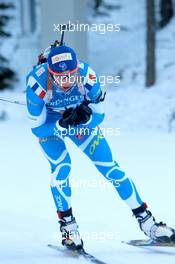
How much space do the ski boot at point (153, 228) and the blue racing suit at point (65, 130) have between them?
0.07 meters

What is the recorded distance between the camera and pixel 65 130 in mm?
5117

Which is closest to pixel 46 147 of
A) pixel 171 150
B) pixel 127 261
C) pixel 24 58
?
pixel 127 261

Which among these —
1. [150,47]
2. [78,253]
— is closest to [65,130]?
[78,253]

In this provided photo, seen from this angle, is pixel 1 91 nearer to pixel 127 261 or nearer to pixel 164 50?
pixel 164 50

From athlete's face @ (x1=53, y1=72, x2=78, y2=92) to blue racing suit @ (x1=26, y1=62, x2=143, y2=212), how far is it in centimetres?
5

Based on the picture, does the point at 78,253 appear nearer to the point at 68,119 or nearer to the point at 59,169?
the point at 59,169

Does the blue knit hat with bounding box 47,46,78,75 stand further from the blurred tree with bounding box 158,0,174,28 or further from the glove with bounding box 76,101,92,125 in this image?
the blurred tree with bounding box 158,0,174,28

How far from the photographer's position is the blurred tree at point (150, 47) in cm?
1712

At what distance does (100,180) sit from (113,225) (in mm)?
2215

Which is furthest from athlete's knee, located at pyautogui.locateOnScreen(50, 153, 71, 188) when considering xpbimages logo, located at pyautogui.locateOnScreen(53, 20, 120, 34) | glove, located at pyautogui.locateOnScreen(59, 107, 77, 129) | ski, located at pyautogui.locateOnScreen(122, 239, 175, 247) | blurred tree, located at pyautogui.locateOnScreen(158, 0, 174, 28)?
blurred tree, located at pyautogui.locateOnScreen(158, 0, 174, 28)

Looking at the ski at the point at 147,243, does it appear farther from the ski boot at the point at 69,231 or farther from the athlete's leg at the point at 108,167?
the ski boot at the point at 69,231

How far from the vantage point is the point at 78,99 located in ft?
16.7

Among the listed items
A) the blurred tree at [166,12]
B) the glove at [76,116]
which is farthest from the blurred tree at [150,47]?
the glove at [76,116]

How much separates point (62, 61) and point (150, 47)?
1308 cm
